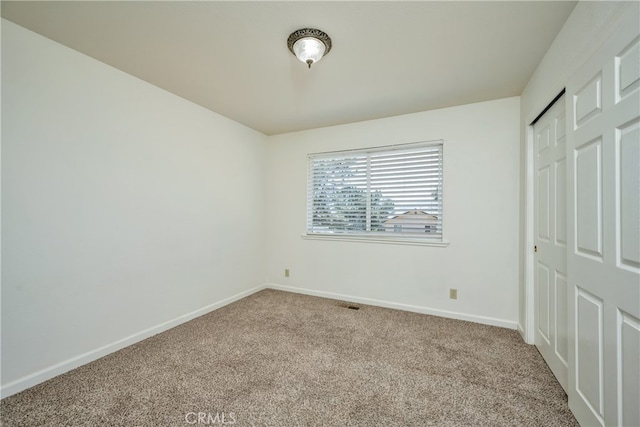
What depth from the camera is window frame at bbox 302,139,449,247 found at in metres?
3.07

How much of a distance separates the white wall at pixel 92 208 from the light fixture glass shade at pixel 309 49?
1.62 meters

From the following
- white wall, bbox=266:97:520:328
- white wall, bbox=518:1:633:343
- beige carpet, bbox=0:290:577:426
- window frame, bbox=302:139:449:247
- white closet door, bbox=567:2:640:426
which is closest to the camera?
white closet door, bbox=567:2:640:426

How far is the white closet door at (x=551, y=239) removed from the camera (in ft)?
5.95

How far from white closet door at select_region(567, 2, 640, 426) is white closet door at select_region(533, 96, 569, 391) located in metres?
0.28

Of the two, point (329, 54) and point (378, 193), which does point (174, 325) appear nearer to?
point (378, 193)

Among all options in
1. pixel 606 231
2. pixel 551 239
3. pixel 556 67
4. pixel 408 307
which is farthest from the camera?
pixel 408 307

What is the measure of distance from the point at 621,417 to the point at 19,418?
310 cm

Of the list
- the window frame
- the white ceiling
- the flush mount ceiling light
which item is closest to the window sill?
the window frame

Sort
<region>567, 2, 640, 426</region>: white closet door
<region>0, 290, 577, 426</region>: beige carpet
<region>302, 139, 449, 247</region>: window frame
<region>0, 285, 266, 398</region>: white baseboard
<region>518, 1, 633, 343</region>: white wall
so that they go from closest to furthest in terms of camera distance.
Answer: <region>567, 2, 640, 426</region>: white closet door
<region>518, 1, 633, 343</region>: white wall
<region>0, 290, 577, 426</region>: beige carpet
<region>0, 285, 266, 398</region>: white baseboard
<region>302, 139, 449, 247</region>: window frame

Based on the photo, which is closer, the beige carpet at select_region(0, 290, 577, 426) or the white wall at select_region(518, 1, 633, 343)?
the white wall at select_region(518, 1, 633, 343)

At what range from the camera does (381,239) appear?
3.39 m

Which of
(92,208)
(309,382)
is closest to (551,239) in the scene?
(309,382)

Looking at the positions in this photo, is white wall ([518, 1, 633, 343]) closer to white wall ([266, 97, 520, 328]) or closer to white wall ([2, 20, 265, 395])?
white wall ([266, 97, 520, 328])

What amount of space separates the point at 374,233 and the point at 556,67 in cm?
229
